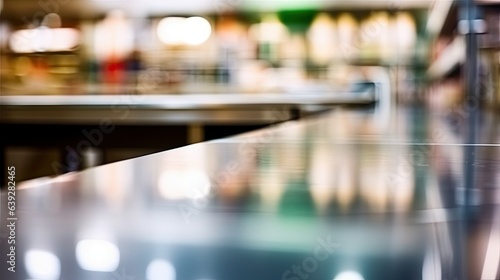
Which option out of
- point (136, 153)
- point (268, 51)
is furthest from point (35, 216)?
point (268, 51)

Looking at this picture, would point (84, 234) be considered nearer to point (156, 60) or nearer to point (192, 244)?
point (192, 244)

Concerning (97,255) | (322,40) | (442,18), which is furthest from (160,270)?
(322,40)

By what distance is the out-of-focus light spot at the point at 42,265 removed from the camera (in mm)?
219

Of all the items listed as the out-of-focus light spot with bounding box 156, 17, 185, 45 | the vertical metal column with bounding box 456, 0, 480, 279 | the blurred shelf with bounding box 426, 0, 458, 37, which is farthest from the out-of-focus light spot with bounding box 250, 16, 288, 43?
the vertical metal column with bounding box 456, 0, 480, 279

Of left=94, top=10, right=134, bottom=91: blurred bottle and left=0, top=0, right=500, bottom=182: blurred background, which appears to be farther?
left=94, top=10, right=134, bottom=91: blurred bottle

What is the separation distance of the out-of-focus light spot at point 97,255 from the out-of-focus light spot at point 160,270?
1 cm

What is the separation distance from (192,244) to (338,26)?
3629 millimetres

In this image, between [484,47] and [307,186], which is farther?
[484,47]

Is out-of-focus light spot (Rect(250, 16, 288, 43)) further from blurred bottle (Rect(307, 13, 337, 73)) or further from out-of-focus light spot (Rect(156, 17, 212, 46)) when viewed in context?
out-of-focus light spot (Rect(156, 17, 212, 46))

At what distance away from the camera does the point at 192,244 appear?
10.2 inches

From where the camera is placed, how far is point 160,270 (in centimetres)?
22

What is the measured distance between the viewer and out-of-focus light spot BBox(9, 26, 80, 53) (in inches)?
159

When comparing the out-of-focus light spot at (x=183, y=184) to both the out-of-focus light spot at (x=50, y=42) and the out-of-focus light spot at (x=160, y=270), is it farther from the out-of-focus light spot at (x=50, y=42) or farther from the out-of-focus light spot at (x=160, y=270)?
the out-of-focus light spot at (x=50, y=42)

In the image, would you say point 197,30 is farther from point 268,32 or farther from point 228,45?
point 268,32
